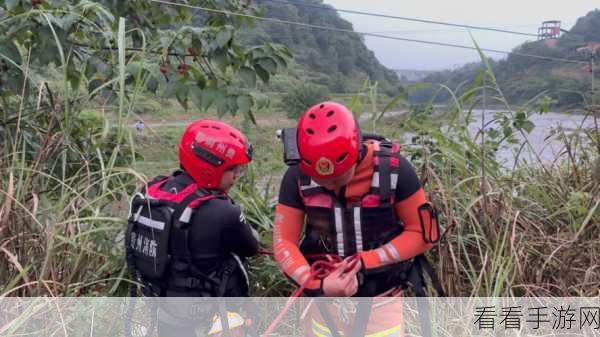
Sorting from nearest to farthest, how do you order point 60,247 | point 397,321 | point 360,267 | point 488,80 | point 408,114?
point 360,267, point 397,321, point 60,247, point 488,80, point 408,114

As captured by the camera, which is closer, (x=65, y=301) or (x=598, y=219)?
(x=65, y=301)

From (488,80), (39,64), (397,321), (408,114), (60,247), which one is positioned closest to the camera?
(397,321)

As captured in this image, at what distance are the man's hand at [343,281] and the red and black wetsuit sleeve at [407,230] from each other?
72mm

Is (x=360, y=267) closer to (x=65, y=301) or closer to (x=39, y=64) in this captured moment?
(x=65, y=301)

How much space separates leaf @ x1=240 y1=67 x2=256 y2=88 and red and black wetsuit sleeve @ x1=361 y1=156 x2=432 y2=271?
1103mm

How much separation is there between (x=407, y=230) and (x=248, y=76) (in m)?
1.25

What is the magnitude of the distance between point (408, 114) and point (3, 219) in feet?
7.14

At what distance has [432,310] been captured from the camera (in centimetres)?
253

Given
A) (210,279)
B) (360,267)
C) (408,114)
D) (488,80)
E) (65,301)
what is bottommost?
(65,301)

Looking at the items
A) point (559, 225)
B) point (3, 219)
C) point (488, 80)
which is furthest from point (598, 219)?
point (3, 219)

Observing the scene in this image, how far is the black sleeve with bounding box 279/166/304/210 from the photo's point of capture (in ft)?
6.93

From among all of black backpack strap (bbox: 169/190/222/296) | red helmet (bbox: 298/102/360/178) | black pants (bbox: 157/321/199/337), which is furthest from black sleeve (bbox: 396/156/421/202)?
black pants (bbox: 157/321/199/337)

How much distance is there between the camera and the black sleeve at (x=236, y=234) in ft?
7.06

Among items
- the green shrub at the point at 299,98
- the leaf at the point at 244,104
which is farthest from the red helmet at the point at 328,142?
the green shrub at the point at 299,98
